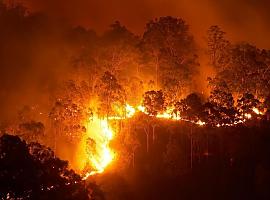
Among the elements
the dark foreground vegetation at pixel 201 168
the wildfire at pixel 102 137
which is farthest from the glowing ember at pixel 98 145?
the dark foreground vegetation at pixel 201 168

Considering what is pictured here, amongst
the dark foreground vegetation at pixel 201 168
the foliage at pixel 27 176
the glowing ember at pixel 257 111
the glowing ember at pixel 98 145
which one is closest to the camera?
the foliage at pixel 27 176

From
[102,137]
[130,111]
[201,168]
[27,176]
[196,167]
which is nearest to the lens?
[27,176]

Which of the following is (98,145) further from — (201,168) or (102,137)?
(201,168)

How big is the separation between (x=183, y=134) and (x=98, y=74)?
422 inches

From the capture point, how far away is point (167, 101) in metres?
37.8

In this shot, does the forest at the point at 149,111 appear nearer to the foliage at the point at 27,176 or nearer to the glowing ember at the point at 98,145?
the glowing ember at the point at 98,145

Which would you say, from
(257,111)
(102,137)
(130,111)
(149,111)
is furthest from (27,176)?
(257,111)

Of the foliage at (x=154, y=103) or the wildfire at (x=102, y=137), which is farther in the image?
the foliage at (x=154, y=103)

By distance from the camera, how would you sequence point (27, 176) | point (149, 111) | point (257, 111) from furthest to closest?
1. point (257, 111)
2. point (149, 111)
3. point (27, 176)

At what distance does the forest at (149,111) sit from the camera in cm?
3055

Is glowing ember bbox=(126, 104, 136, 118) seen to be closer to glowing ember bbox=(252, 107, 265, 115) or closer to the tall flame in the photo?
the tall flame

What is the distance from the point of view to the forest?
30.5 metres

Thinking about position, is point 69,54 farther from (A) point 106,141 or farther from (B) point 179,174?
(B) point 179,174

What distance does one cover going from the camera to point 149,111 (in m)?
34.4
